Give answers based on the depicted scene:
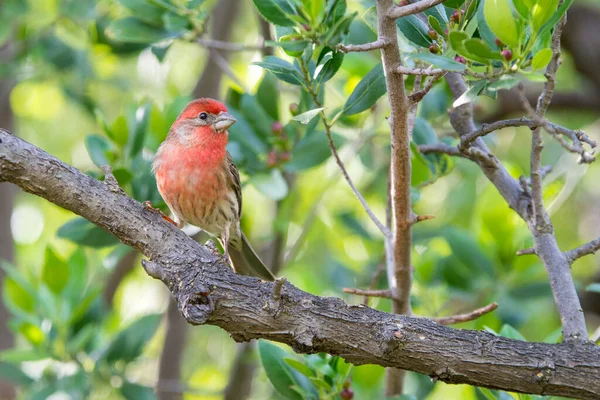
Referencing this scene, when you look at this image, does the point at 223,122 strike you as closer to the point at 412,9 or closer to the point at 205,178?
the point at 205,178

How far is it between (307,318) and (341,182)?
14.5 ft

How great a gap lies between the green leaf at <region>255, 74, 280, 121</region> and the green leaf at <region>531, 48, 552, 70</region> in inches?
97.3

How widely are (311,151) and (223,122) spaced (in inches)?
23.9

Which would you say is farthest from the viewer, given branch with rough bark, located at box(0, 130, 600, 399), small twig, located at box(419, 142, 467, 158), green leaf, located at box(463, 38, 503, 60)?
small twig, located at box(419, 142, 467, 158)

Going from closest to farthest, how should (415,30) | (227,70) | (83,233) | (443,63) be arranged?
(443,63)
(415,30)
(83,233)
(227,70)

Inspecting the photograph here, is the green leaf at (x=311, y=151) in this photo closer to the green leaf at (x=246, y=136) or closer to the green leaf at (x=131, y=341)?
the green leaf at (x=246, y=136)

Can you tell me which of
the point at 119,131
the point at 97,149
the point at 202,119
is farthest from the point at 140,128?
the point at 202,119

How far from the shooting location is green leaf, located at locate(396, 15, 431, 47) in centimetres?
307

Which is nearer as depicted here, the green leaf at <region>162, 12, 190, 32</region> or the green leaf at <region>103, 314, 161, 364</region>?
the green leaf at <region>162, 12, 190, 32</region>

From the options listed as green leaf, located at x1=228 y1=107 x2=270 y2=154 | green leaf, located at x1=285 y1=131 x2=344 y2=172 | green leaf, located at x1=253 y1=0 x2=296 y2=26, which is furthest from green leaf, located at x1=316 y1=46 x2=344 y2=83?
green leaf, located at x1=228 y1=107 x2=270 y2=154

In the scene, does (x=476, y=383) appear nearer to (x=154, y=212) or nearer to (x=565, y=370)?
(x=565, y=370)

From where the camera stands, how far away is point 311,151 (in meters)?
4.75

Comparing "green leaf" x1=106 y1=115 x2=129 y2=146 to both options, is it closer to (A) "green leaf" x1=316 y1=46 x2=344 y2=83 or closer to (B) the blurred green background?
(B) the blurred green background

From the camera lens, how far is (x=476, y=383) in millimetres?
2930
